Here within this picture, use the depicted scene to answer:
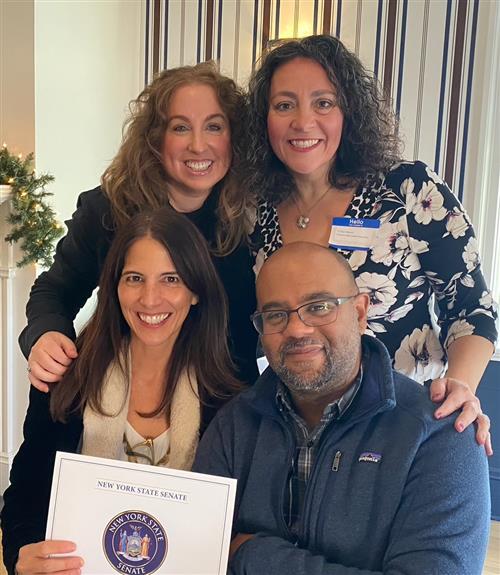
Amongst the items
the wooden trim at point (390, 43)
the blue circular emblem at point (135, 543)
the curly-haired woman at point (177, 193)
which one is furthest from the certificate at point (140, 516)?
the wooden trim at point (390, 43)

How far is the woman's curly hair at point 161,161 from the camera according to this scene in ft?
6.32

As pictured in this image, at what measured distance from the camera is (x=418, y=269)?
6.15 ft

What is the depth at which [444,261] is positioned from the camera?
1.82 metres

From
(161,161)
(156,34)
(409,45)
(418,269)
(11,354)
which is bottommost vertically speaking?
(11,354)

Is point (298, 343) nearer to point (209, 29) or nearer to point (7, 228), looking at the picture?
point (7, 228)

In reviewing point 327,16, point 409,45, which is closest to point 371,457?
point 409,45

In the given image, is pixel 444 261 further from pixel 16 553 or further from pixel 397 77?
pixel 397 77

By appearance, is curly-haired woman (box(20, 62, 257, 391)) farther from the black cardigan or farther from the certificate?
the certificate

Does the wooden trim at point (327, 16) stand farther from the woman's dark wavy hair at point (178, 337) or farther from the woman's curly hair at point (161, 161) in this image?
the woman's dark wavy hair at point (178, 337)

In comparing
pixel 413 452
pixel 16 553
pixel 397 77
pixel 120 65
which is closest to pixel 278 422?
pixel 413 452

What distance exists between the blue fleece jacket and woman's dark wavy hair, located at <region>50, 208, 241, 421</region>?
269 millimetres

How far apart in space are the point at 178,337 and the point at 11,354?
2206 millimetres

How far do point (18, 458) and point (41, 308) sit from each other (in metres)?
0.43

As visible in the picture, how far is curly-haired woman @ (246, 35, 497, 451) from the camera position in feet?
5.97
